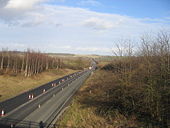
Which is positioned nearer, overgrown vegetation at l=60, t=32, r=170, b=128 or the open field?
overgrown vegetation at l=60, t=32, r=170, b=128

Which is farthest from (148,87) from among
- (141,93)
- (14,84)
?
(14,84)

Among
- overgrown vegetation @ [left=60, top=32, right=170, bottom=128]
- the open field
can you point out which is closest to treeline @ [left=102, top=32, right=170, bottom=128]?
overgrown vegetation @ [left=60, top=32, right=170, bottom=128]

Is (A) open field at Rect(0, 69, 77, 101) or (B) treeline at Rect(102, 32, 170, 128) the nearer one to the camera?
(B) treeline at Rect(102, 32, 170, 128)

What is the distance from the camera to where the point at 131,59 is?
73.7ft

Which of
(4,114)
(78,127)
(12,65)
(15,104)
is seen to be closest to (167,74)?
(78,127)

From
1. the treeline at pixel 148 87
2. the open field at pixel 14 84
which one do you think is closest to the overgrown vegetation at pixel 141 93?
the treeline at pixel 148 87

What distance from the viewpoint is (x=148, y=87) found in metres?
17.1

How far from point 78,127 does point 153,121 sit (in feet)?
21.3

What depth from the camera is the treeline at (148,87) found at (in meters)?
16.2

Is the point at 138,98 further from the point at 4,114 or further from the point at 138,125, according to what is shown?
the point at 4,114

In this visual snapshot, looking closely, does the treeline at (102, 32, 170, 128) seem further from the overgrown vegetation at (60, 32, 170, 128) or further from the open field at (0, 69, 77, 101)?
the open field at (0, 69, 77, 101)

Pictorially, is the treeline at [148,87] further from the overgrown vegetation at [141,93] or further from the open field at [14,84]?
the open field at [14,84]

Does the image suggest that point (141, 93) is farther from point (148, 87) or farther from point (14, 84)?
point (14, 84)

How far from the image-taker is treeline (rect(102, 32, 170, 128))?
16.2 meters
